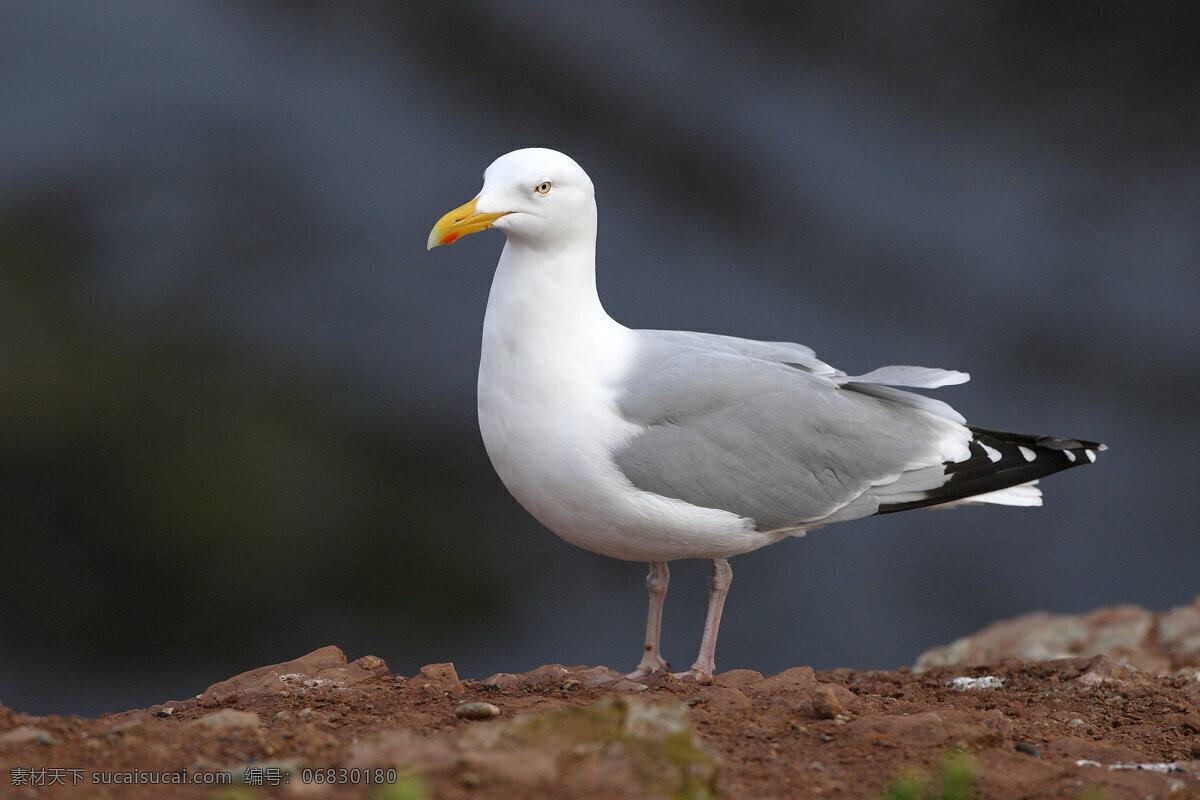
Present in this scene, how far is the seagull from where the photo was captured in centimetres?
411

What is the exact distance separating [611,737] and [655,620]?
2244 mm

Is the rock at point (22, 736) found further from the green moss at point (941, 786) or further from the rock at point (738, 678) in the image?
the rock at point (738, 678)

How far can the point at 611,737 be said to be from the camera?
8.28ft

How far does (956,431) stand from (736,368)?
0.99 metres

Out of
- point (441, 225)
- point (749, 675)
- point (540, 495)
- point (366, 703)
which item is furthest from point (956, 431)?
point (366, 703)

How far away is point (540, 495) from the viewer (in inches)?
163

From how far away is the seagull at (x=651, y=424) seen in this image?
4.11 m

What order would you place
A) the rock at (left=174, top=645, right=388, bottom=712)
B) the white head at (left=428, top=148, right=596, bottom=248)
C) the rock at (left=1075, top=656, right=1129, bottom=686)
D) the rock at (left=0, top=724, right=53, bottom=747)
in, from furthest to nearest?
1. the rock at (left=1075, top=656, right=1129, bottom=686)
2. the white head at (left=428, top=148, right=596, bottom=248)
3. the rock at (left=174, top=645, right=388, bottom=712)
4. the rock at (left=0, top=724, right=53, bottom=747)

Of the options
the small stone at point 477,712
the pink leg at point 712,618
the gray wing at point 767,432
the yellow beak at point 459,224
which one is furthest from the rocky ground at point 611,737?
the yellow beak at point 459,224

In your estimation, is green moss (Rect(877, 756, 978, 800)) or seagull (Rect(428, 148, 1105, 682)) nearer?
green moss (Rect(877, 756, 978, 800))

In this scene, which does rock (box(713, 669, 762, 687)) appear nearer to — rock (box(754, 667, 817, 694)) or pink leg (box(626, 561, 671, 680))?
rock (box(754, 667, 817, 694))

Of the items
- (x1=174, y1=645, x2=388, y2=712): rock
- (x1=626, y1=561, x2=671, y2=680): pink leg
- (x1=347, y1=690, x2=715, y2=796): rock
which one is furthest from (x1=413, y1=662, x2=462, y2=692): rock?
(x1=347, y1=690, x2=715, y2=796): rock

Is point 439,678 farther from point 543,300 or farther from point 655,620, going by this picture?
point 543,300

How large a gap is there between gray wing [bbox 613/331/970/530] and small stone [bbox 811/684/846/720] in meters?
1.01
